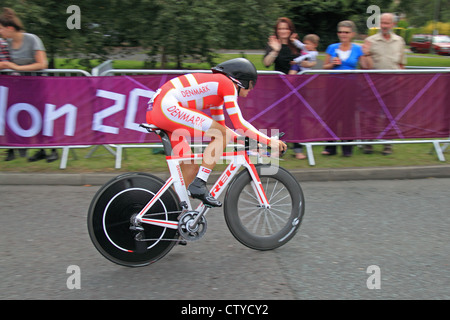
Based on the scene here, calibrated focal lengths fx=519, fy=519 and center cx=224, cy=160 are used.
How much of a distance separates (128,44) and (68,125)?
6643 millimetres

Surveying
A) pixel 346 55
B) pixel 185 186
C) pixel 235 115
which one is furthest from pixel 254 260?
pixel 346 55

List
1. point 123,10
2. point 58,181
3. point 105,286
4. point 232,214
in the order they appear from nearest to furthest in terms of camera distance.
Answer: point 105,286, point 232,214, point 58,181, point 123,10

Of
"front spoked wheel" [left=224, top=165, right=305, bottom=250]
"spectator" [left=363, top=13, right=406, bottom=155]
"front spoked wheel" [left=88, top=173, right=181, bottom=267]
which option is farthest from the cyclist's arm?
"spectator" [left=363, top=13, right=406, bottom=155]

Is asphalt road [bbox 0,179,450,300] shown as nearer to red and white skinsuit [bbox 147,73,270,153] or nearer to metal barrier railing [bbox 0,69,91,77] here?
red and white skinsuit [bbox 147,73,270,153]

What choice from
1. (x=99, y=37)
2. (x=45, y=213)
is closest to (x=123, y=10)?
(x=99, y=37)

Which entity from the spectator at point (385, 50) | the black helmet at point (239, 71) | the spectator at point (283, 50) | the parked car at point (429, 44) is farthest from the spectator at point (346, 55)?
the parked car at point (429, 44)

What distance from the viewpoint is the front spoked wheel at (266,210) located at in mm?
4688

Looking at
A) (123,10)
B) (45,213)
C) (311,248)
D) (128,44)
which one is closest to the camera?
(311,248)

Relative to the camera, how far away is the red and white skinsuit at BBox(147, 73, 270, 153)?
175 inches

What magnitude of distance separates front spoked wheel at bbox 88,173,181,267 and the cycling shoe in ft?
0.52

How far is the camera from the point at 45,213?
600 cm
